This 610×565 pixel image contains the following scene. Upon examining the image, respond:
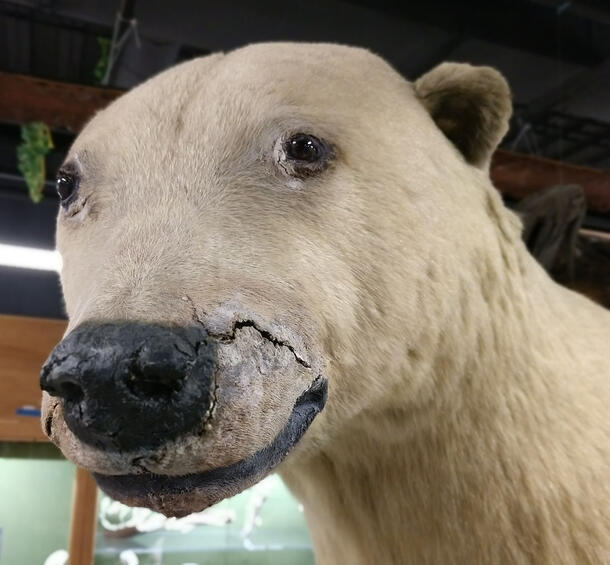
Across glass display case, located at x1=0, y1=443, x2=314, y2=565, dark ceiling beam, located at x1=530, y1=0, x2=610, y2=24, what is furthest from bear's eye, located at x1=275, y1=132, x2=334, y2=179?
dark ceiling beam, located at x1=530, y1=0, x2=610, y2=24

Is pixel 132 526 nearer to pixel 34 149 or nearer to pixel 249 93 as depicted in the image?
pixel 34 149

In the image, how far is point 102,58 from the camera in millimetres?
2637

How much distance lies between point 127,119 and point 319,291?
1.29 feet

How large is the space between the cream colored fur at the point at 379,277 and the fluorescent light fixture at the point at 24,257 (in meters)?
2.11

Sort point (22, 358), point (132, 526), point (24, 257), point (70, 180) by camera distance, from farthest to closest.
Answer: point (24, 257) < point (22, 358) < point (132, 526) < point (70, 180)

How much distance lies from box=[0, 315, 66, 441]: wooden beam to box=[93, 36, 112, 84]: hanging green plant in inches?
39.1

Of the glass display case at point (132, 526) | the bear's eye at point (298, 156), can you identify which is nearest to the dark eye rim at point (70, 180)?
the bear's eye at point (298, 156)

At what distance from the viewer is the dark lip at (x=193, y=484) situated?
650mm

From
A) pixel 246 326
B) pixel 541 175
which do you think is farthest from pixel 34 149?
pixel 246 326

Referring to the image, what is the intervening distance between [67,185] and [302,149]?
1.20 feet

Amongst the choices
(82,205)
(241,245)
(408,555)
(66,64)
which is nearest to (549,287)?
(408,555)

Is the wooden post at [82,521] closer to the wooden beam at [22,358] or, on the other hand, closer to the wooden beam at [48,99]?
the wooden beam at [22,358]

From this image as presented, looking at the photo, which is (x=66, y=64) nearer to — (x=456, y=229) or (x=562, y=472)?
(x=456, y=229)

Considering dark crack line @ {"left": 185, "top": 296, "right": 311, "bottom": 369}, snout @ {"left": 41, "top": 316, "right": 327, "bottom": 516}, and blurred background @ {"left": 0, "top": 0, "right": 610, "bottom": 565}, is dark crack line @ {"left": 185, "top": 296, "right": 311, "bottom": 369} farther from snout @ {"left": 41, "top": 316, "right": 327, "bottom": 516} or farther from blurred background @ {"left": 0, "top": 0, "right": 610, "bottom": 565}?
blurred background @ {"left": 0, "top": 0, "right": 610, "bottom": 565}
